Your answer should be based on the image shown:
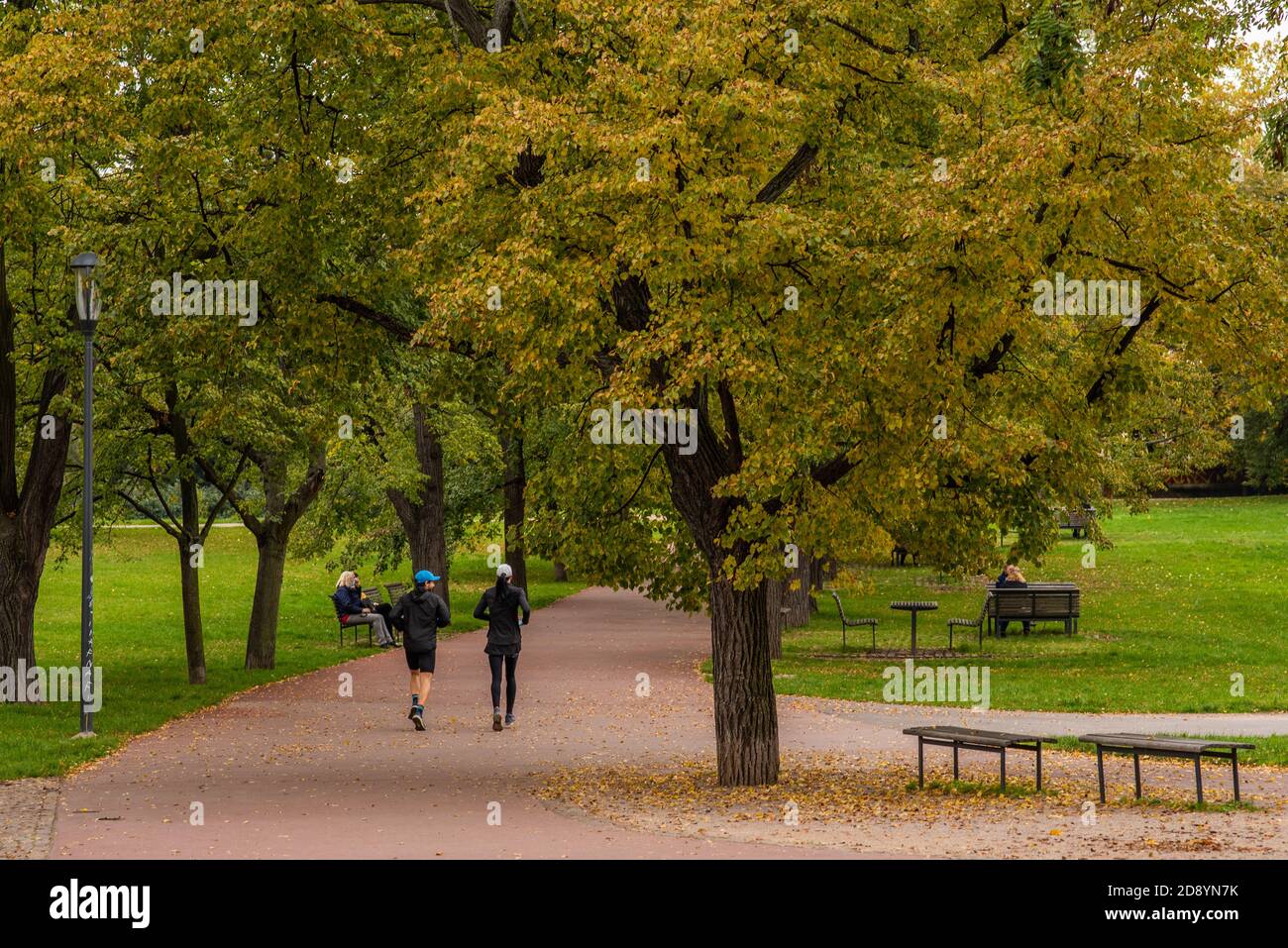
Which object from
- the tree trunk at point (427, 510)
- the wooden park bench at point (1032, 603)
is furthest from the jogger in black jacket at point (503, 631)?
the tree trunk at point (427, 510)

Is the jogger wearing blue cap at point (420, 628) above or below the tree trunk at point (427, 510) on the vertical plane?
below

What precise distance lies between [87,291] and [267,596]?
29.9ft

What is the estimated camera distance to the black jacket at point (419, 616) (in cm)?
1742

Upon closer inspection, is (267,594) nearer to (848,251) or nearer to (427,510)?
(427,510)

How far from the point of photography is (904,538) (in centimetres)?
1305

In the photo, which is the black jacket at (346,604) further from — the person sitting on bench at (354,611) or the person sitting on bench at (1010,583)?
the person sitting on bench at (1010,583)

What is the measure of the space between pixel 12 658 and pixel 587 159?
11637mm

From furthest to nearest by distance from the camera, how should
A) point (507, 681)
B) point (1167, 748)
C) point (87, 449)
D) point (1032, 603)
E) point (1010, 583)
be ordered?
point (1010, 583) < point (1032, 603) < point (507, 681) < point (87, 449) < point (1167, 748)

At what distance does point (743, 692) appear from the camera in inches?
515

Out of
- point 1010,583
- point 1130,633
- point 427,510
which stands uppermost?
point 427,510

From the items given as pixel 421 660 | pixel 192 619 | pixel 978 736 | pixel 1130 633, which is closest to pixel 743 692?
pixel 978 736

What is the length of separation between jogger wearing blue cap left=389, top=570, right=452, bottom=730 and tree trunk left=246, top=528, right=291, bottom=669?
656 cm

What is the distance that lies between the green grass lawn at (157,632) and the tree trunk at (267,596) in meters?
0.40

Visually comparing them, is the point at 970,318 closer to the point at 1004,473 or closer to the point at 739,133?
the point at 1004,473
